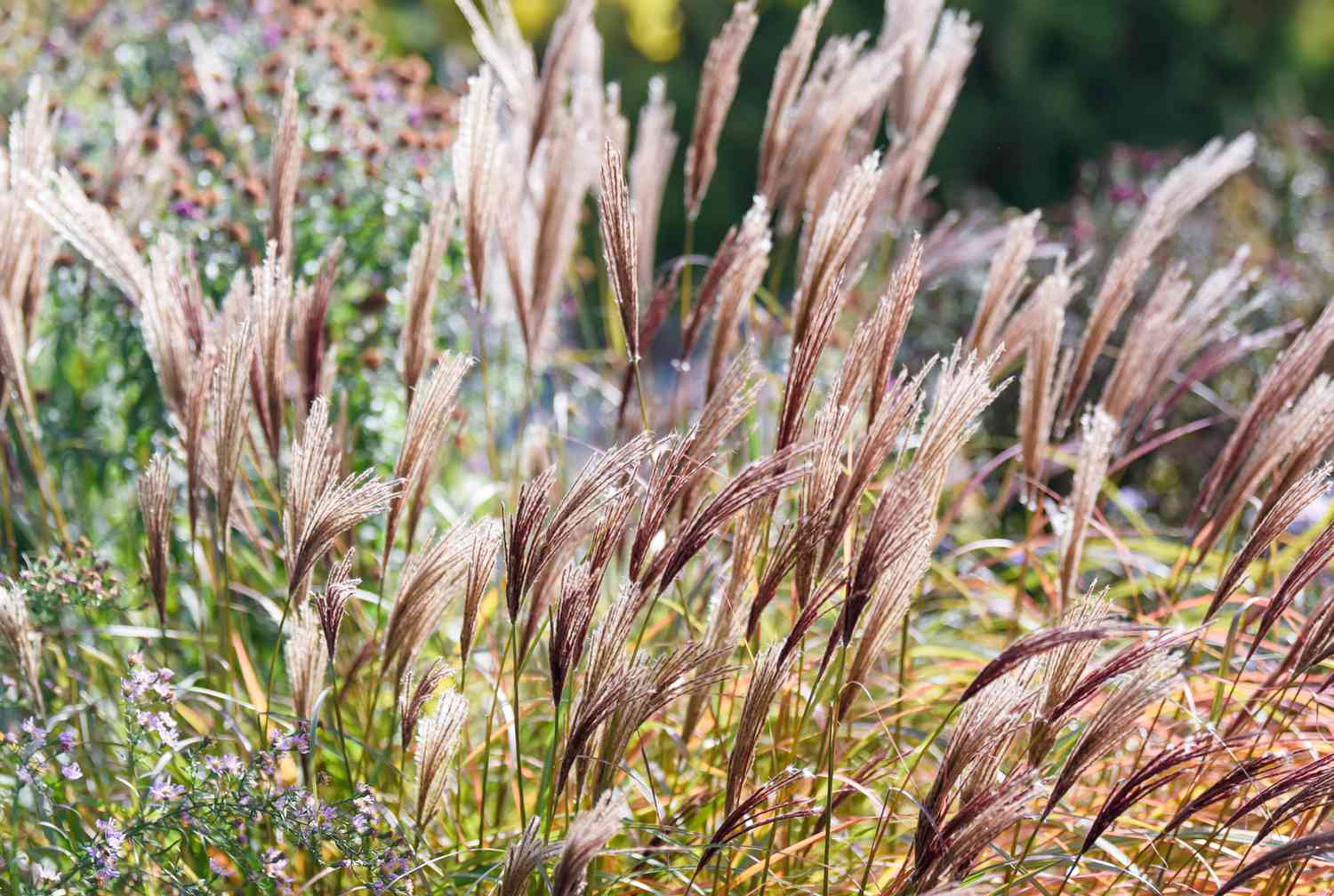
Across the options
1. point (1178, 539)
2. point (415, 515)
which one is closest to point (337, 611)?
point (415, 515)

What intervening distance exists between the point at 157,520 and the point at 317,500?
1.16 feet

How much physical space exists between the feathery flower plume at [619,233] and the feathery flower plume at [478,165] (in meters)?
0.37

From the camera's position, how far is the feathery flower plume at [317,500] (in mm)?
1439

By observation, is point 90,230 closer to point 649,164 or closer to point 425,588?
point 425,588

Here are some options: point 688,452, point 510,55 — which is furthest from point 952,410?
point 510,55

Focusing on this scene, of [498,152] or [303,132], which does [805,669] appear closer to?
[498,152]

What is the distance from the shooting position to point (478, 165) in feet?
6.39

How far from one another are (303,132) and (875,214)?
160cm

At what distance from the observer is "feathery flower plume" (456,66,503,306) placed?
1909mm

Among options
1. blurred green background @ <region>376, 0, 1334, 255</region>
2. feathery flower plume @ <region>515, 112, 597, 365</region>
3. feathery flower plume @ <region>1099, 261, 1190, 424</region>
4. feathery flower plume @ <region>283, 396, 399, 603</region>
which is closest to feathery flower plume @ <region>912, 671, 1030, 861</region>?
feathery flower plume @ <region>283, 396, 399, 603</region>

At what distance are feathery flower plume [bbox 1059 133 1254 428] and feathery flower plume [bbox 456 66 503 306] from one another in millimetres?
925

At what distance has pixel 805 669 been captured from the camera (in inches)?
87.1

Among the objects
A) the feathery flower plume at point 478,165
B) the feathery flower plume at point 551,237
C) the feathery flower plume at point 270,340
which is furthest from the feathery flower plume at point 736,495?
the feathery flower plume at point 551,237

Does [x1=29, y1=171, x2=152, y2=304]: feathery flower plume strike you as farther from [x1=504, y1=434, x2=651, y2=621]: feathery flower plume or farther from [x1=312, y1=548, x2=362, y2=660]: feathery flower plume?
[x1=504, y1=434, x2=651, y2=621]: feathery flower plume
